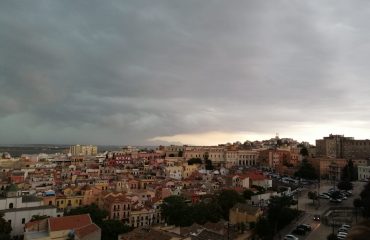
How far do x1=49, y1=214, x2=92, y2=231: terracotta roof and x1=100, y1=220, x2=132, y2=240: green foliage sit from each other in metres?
2.21

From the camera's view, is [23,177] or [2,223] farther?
[23,177]

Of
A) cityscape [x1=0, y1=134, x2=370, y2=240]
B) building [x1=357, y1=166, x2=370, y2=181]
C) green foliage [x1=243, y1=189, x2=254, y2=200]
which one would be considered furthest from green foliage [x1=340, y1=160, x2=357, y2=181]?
green foliage [x1=243, y1=189, x2=254, y2=200]

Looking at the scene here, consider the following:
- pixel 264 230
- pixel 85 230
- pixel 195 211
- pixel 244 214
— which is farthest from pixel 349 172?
pixel 85 230

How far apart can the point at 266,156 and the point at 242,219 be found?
52.6 meters

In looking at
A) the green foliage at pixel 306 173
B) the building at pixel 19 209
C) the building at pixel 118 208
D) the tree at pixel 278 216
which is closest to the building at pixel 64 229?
the building at pixel 19 209

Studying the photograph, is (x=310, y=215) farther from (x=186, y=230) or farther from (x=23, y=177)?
(x=23, y=177)

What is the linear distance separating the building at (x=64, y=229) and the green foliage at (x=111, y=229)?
221cm

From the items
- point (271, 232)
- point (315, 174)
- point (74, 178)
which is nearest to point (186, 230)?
point (271, 232)

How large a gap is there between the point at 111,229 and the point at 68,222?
3.96 metres

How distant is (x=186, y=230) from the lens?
23.6 metres

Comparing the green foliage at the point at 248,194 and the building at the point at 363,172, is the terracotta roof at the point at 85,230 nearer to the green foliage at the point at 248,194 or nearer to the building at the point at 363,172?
the green foliage at the point at 248,194

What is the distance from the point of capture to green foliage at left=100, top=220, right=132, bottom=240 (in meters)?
25.2

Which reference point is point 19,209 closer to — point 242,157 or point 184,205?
point 184,205

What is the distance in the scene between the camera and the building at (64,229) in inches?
851
